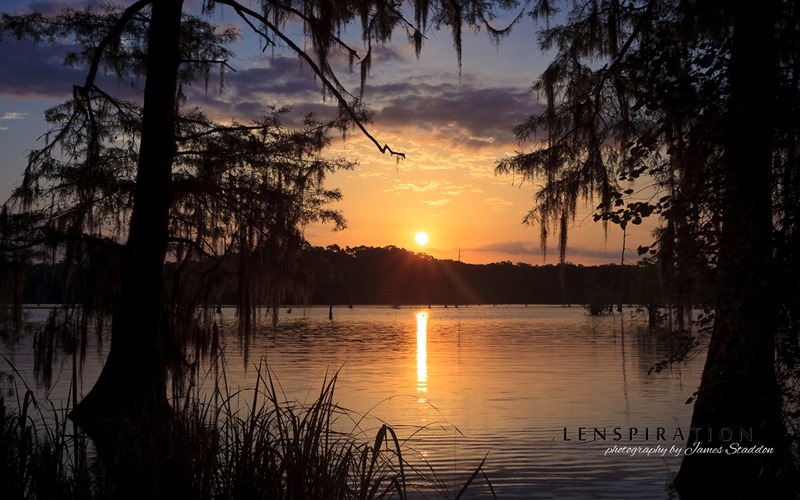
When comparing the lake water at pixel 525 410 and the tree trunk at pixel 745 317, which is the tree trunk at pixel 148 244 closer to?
the lake water at pixel 525 410

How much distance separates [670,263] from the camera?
7.01m

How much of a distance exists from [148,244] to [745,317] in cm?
874

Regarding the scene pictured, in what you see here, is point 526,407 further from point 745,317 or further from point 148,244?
point 745,317

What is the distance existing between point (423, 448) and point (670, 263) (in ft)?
16.4

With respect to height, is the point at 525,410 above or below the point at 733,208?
below

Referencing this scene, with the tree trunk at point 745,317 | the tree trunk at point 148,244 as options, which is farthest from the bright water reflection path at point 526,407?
the tree trunk at point 148,244

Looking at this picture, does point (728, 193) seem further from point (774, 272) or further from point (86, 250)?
point (86, 250)

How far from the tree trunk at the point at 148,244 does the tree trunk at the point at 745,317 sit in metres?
7.70

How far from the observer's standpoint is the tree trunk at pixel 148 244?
38.1ft

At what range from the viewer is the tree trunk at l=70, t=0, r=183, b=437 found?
1162cm

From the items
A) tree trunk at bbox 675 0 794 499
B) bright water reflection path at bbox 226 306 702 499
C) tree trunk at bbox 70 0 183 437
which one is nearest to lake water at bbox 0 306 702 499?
bright water reflection path at bbox 226 306 702 499

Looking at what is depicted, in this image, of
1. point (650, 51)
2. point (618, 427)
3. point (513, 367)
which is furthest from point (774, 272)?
point (513, 367)

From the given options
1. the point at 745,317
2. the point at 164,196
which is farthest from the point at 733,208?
the point at 164,196

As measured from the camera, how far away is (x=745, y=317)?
6250 mm
